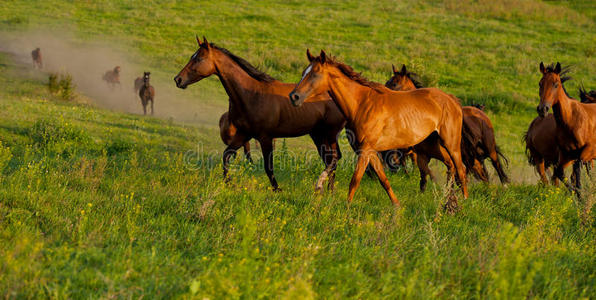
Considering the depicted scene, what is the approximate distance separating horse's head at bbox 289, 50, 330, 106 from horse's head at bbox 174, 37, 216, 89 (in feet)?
6.96

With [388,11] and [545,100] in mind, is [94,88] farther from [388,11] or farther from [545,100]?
[388,11]

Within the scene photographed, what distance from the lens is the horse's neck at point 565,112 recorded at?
8812 millimetres

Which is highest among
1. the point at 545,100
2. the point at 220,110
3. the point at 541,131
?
the point at 545,100

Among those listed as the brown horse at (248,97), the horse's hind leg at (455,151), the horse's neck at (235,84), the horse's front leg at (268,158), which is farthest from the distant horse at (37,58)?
the horse's hind leg at (455,151)

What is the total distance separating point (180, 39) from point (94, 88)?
343 inches

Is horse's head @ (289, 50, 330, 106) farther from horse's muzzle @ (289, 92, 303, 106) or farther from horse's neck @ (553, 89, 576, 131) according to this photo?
horse's neck @ (553, 89, 576, 131)

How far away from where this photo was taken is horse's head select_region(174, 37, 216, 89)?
776cm

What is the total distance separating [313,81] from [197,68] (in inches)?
93.4

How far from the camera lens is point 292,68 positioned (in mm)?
26141

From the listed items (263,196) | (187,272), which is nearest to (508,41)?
(263,196)

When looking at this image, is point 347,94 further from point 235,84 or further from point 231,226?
point 231,226

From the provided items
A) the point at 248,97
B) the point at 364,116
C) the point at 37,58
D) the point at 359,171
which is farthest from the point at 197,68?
the point at 37,58

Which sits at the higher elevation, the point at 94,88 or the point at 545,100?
the point at 545,100

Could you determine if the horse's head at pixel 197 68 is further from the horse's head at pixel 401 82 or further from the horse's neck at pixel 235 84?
the horse's head at pixel 401 82
